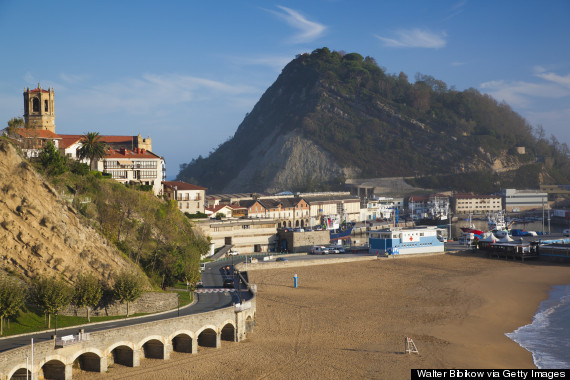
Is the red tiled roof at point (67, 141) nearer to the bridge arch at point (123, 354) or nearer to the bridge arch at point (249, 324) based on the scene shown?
the bridge arch at point (249, 324)

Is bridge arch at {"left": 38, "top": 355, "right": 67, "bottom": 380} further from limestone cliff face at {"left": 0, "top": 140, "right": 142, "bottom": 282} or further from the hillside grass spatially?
limestone cliff face at {"left": 0, "top": 140, "right": 142, "bottom": 282}

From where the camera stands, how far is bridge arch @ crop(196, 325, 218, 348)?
29.3 meters

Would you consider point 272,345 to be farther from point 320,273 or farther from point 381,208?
point 381,208

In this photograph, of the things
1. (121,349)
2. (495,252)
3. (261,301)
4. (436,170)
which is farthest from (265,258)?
(436,170)

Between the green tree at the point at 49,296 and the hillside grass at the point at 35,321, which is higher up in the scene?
the green tree at the point at 49,296

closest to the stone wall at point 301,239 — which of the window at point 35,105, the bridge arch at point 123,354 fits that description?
the window at point 35,105

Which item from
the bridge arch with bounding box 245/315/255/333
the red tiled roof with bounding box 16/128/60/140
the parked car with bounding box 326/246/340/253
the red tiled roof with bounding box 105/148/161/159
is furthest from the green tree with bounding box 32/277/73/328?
the parked car with bounding box 326/246/340/253

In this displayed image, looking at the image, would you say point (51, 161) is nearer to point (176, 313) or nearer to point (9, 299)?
point (176, 313)

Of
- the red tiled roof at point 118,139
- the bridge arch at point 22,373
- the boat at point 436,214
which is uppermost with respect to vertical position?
the red tiled roof at point 118,139

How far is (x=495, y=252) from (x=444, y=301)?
2773 centimetres

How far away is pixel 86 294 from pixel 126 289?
2.07m

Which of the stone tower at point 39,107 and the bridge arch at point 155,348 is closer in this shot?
the bridge arch at point 155,348

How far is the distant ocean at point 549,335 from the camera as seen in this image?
1146 inches

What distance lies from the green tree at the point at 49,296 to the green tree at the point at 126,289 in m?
2.92
